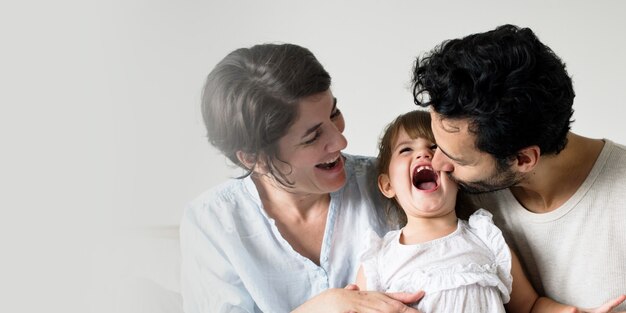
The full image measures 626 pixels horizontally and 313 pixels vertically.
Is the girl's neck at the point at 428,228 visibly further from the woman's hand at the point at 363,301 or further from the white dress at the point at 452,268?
the woman's hand at the point at 363,301

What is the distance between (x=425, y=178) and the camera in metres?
1.78

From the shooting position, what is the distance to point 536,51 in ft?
4.73

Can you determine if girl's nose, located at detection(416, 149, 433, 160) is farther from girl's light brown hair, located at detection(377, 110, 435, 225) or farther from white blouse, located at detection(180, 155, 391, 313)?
white blouse, located at detection(180, 155, 391, 313)

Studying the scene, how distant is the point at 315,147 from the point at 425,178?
30 cm

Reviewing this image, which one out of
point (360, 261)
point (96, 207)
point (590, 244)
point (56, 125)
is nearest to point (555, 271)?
point (590, 244)

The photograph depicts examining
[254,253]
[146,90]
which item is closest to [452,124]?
[254,253]

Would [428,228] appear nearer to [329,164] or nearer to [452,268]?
[452,268]

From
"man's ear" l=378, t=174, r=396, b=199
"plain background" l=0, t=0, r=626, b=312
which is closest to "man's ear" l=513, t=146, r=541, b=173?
"man's ear" l=378, t=174, r=396, b=199

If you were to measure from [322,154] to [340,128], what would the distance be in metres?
0.10

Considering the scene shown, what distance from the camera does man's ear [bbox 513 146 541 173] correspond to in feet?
4.98

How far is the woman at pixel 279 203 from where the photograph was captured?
1.66 metres

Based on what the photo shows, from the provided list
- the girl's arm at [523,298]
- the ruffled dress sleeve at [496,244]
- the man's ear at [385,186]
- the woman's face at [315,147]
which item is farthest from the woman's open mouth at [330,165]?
the girl's arm at [523,298]

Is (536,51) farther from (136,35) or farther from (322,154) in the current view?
(136,35)

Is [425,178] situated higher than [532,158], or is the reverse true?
[532,158]
